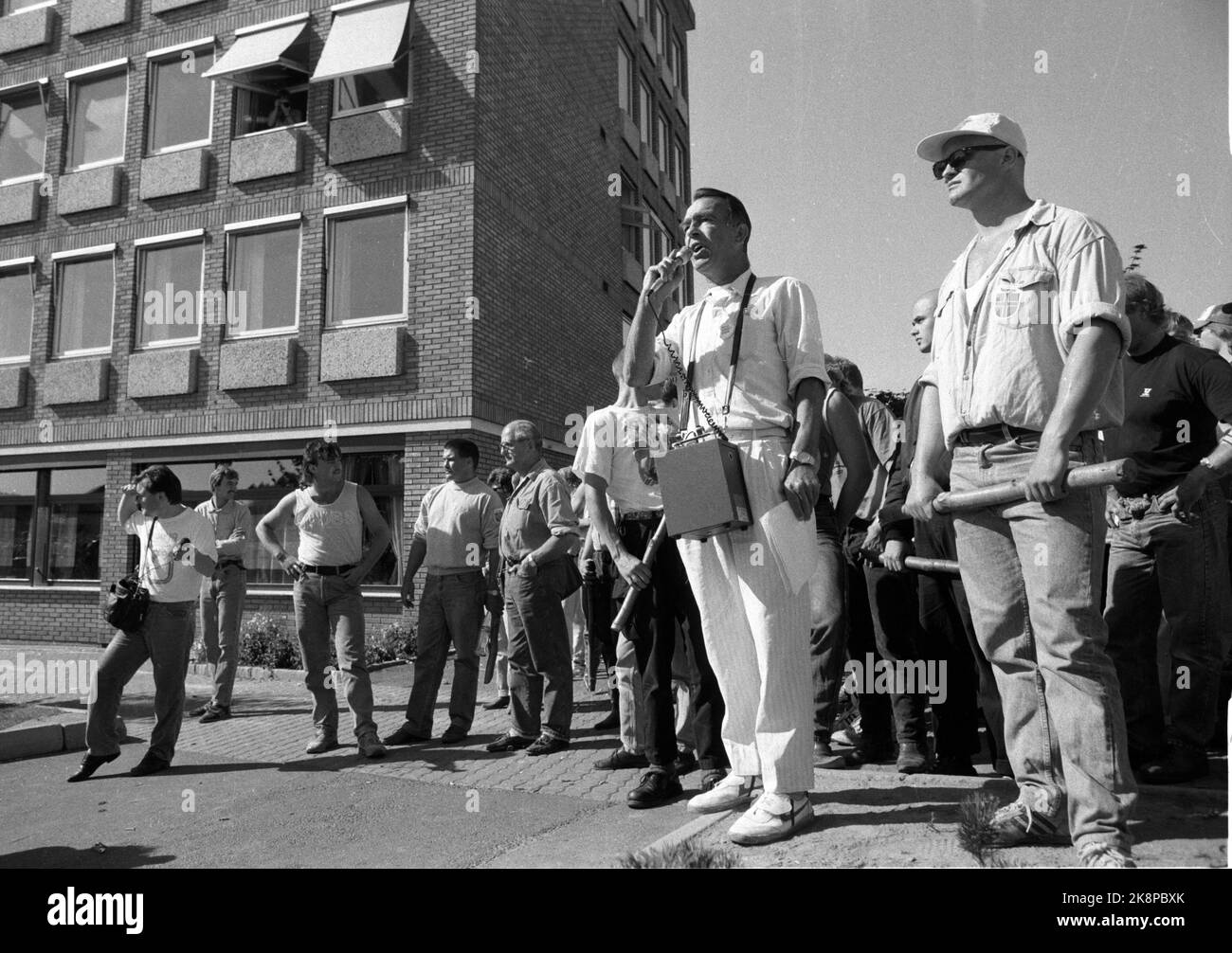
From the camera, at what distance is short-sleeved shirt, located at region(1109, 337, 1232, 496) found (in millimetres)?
4004

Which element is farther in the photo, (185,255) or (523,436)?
(185,255)

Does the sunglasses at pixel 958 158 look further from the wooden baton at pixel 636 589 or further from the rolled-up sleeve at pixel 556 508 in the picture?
the rolled-up sleeve at pixel 556 508

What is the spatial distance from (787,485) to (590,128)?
1650 centimetres

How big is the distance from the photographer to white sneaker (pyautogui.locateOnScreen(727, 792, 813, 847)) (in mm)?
4220

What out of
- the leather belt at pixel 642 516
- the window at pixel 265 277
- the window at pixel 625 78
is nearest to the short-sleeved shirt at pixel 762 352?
the leather belt at pixel 642 516

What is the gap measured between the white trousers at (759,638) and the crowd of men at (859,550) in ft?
0.04

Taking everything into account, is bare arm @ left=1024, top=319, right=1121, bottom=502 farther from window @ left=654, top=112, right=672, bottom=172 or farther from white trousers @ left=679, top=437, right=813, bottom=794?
window @ left=654, top=112, right=672, bottom=172

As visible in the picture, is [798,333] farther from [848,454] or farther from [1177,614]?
[1177,614]

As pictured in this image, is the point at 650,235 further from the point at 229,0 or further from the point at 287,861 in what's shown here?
the point at 287,861

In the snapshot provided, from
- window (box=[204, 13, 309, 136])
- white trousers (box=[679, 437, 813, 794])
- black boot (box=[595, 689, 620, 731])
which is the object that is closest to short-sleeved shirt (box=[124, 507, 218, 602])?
black boot (box=[595, 689, 620, 731])

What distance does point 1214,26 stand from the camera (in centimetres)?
313

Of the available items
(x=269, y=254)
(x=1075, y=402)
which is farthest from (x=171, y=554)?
(x=269, y=254)

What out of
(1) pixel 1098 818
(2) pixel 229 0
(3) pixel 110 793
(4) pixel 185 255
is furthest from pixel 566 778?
(2) pixel 229 0
